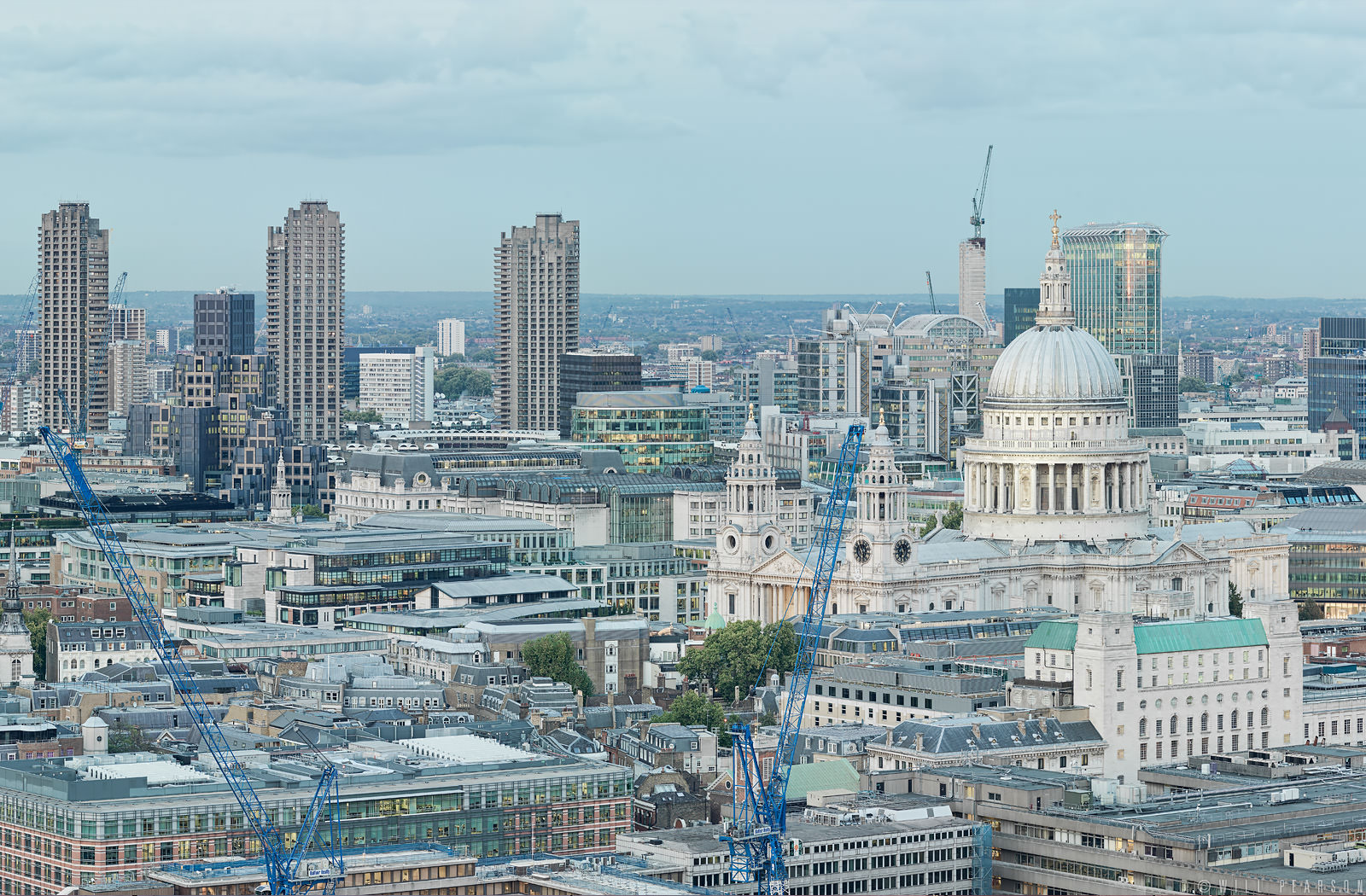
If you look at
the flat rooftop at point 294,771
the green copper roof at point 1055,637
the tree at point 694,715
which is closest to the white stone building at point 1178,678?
the green copper roof at point 1055,637

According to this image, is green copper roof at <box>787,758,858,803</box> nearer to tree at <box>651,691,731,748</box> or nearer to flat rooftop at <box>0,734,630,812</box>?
flat rooftop at <box>0,734,630,812</box>

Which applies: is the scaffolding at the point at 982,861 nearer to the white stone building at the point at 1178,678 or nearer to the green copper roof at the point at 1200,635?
the white stone building at the point at 1178,678

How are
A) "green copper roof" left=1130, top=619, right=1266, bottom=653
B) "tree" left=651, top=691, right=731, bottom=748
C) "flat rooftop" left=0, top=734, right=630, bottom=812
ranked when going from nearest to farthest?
"flat rooftop" left=0, top=734, right=630, bottom=812 < "green copper roof" left=1130, top=619, right=1266, bottom=653 < "tree" left=651, top=691, right=731, bottom=748

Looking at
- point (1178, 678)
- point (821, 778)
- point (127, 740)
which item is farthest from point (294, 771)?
point (1178, 678)

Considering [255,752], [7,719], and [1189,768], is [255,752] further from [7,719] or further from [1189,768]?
[1189,768]

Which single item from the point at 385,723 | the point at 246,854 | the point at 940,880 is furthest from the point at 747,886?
the point at 385,723

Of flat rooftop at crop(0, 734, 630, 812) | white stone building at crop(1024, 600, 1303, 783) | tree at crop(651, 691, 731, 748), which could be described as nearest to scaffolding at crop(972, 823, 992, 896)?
flat rooftop at crop(0, 734, 630, 812)
